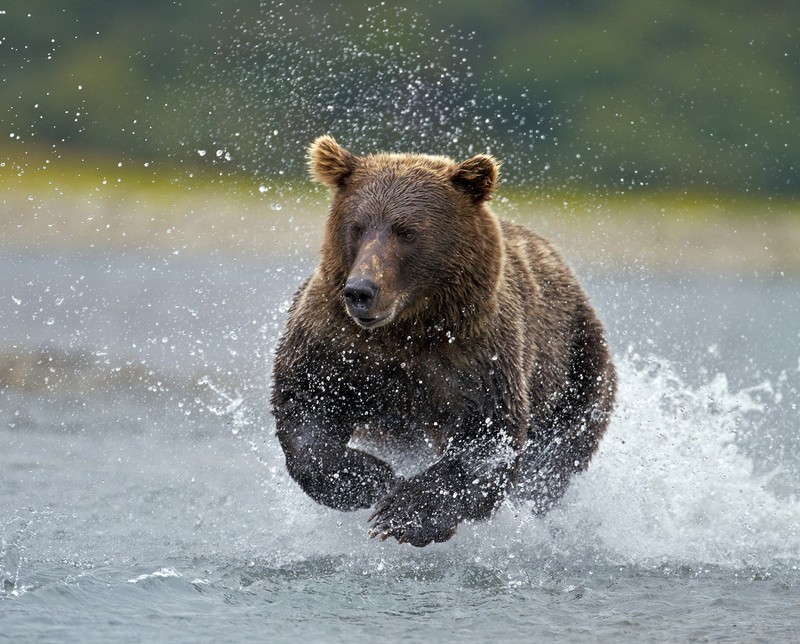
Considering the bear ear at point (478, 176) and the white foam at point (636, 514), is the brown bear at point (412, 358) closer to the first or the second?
the bear ear at point (478, 176)

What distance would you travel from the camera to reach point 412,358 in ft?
22.8

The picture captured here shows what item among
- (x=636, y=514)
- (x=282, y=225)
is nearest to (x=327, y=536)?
(x=636, y=514)

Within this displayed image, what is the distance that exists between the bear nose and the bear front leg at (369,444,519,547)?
115 cm

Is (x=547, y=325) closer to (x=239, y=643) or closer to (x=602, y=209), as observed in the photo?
(x=239, y=643)

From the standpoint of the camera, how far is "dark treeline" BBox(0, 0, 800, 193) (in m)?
23.7

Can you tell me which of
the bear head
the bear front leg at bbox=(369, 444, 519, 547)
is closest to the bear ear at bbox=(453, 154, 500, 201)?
the bear head

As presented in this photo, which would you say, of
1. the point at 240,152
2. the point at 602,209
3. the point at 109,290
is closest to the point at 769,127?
the point at 602,209

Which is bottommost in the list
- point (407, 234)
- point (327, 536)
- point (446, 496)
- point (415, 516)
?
point (327, 536)

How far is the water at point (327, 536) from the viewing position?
6094mm

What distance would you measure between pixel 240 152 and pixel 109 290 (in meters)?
7.81

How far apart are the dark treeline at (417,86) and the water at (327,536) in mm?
10818

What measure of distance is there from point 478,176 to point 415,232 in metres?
0.47

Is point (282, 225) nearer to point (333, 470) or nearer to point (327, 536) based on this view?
point (327, 536)

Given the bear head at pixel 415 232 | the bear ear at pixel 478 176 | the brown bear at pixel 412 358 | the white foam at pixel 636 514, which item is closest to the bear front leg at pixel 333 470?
the brown bear at pixel 412 358
